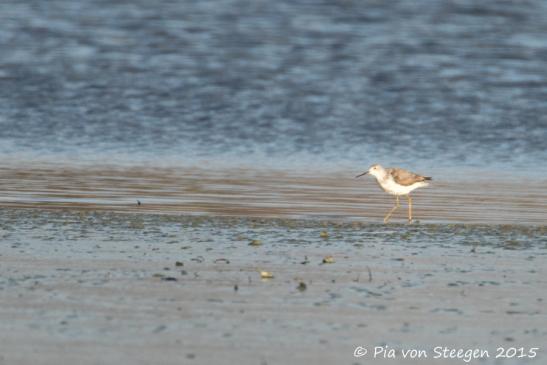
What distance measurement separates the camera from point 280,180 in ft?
46.5

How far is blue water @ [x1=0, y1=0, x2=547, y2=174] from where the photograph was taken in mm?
17141

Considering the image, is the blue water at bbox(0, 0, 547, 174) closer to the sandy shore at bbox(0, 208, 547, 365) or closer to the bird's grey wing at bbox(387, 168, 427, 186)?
the bird's grey wing at bbox(387, 168, 427, 186)

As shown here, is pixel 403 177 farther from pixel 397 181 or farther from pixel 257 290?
pixel 257 290

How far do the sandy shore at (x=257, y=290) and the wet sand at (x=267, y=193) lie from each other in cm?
87

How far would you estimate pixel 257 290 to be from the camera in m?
7.91

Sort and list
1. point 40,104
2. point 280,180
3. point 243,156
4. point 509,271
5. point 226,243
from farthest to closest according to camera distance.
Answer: point 40,104, point 243,156, point 280,180, point 226,243, point 509,271

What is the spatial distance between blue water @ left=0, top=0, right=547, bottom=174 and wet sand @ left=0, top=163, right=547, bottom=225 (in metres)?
1.13

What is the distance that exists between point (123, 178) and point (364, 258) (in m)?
5.48

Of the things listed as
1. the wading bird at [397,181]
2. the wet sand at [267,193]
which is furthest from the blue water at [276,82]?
the wading bird at [397,181]

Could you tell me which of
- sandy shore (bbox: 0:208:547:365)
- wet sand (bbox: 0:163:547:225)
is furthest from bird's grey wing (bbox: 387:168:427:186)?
sandy shore (bbox: 0:208:547:365)

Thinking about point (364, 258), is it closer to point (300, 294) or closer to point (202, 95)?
point (300, 294)

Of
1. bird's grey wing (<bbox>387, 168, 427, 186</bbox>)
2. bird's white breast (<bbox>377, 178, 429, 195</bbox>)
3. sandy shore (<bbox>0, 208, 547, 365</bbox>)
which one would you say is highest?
bird's grey wing (<bbox>387, 168, 427, 186</bbox>)

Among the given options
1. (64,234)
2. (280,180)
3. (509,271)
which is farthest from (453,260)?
(280,180)

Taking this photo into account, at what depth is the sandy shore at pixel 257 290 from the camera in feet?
21.6
